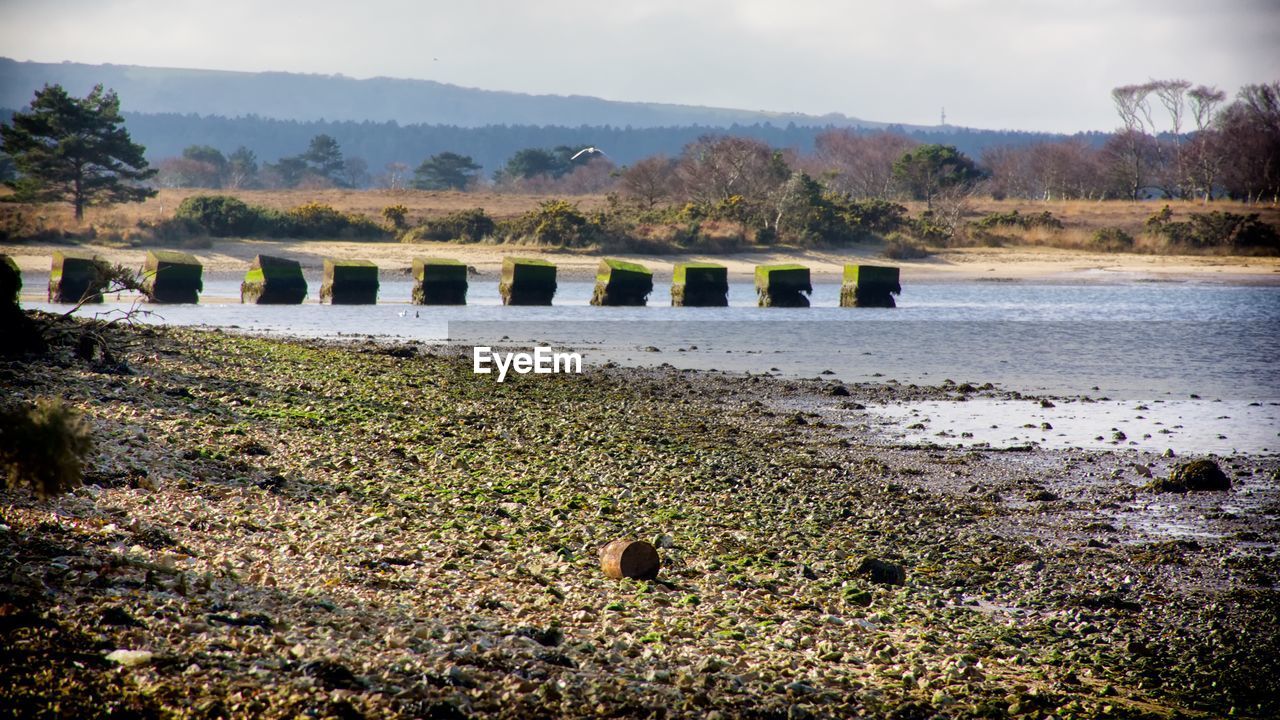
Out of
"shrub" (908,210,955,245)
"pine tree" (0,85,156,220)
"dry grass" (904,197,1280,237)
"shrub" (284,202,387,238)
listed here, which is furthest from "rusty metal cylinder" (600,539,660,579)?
"dry grass" (904,197,1280,237)

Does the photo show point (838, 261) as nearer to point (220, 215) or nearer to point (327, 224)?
point (327, 224)

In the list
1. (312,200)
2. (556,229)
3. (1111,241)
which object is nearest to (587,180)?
(312,200)

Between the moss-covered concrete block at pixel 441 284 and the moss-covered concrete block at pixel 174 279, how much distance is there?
224 inches

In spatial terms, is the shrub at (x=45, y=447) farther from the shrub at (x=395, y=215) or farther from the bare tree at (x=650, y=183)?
the bare tree at (x=650, y=183)

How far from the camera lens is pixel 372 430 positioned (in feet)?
37.5

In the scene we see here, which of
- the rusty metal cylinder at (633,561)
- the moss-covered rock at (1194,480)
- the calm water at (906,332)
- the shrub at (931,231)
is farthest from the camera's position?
the shrub at (931,231)

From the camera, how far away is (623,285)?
108ft

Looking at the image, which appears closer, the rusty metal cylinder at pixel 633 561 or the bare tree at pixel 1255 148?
the rusty metal cylinder at pixel 633 561

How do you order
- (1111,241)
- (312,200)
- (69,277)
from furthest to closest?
(312,200) → (1111,241) → (69,277)

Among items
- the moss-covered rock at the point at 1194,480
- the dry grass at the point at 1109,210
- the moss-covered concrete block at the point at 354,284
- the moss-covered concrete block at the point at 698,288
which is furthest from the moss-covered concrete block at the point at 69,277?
the dry grass at the point at 1109,210

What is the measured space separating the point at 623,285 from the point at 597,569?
25.8 m

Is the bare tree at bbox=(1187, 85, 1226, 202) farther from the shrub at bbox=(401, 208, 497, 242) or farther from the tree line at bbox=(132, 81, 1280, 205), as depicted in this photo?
the shrub at bbox=(401, 208, 497, 242)

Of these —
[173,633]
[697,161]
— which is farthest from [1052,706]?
[697,161]

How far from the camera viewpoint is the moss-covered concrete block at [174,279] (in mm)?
30188
